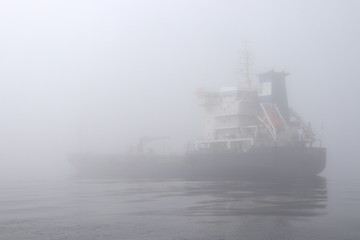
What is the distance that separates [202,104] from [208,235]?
35757 mm

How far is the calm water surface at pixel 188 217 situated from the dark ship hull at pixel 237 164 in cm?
1198

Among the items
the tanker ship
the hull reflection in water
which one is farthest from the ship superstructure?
the hull reflection in water

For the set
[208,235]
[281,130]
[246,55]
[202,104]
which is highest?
[246,55]

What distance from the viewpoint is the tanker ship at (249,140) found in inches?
1606

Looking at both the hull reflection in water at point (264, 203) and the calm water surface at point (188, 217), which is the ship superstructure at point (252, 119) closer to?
the hull reflection in water at point (264, 203)

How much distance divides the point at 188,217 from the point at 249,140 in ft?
81.2

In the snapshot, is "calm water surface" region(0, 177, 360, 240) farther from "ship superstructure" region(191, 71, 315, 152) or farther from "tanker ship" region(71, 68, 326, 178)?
"ship superstructure" region(191, 71, 315, 152)

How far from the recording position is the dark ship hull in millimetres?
40375

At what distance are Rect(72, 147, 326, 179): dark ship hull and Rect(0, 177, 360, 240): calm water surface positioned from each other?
11976 mm

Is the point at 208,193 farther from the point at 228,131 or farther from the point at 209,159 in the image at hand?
the point at 228,131

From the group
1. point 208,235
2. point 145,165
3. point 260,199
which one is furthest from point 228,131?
point 208,235

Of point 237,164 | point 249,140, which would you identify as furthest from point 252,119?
point 237,164

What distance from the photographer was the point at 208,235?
15531mm

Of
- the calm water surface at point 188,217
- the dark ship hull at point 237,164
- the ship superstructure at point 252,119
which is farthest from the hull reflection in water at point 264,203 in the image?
Answer: the ship superstructure at point 252,119
